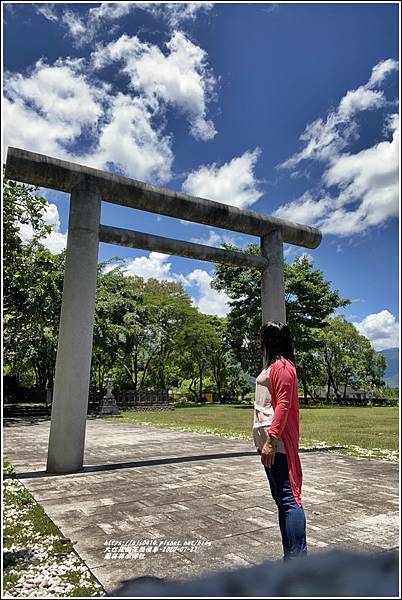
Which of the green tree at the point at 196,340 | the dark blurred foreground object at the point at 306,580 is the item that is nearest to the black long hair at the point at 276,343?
the dark blurred foreground object at the point at 306,580

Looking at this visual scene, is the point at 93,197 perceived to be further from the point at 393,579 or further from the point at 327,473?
the point at 393,579

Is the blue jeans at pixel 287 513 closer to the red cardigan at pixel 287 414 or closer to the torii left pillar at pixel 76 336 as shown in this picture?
the red cardigan at pixel 287 414

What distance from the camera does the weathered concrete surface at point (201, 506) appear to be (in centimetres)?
301

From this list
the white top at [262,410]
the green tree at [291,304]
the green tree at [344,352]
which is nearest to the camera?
the white top at [262,410]

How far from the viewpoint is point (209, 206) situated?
7316 millimetres

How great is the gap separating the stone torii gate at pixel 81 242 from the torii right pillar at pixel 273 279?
106 centimetres

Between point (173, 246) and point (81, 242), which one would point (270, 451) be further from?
point (173, 246)

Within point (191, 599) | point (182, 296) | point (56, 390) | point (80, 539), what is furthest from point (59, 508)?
point (182, 296)

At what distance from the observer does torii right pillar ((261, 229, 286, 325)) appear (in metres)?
8.12

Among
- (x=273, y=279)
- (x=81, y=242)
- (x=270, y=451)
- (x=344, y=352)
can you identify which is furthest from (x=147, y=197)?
(x=344, y=352)

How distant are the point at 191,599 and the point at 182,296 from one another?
32062mm

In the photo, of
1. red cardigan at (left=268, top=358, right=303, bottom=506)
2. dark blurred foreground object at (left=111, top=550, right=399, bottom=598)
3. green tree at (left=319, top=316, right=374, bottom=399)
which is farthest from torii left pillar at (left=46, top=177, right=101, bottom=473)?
green tree at (left=319, top=316, right=374, bottom=399)

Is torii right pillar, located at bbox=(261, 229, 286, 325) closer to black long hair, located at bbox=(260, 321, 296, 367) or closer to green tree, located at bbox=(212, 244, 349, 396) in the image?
black long hair, located at bbox=(260, 321, 296, 367)

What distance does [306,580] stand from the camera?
0.64 m
